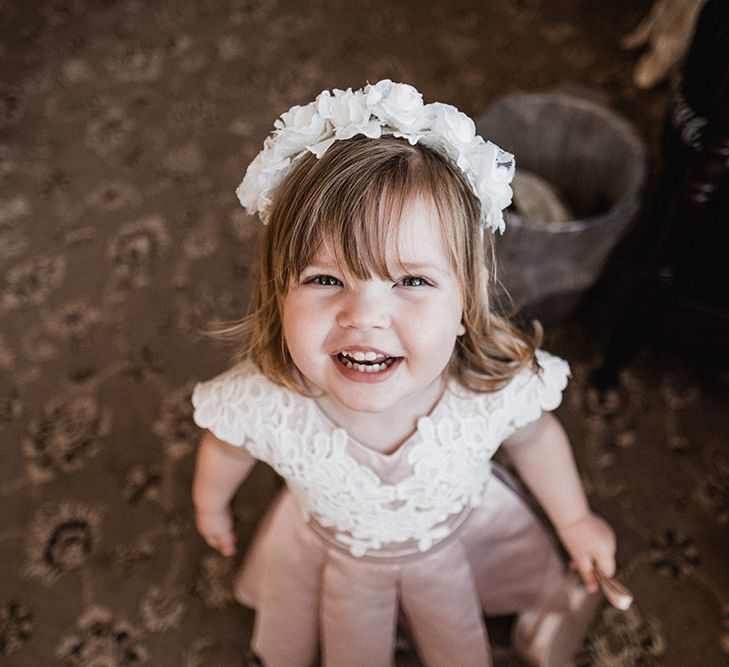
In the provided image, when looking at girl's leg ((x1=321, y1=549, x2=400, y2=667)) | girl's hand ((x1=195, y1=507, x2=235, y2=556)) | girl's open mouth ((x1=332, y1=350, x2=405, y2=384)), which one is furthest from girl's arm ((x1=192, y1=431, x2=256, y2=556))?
girl's open mouth ((x1=332, y1=350, x2=405, y2=384))

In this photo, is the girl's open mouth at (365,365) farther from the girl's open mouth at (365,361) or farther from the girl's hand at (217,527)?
the girl's hand at (217,527)

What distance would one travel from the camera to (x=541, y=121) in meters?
1.47

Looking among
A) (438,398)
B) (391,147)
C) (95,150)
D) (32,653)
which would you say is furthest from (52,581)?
(95,150)

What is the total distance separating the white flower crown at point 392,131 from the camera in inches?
24.6

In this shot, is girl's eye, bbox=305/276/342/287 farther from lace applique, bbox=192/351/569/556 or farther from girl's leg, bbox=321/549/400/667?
girl's leg, bbox=321/549/400/667

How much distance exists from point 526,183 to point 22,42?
4.95 feet

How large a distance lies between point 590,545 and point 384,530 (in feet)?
0.90

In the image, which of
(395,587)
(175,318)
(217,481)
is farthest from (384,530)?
(175,318)

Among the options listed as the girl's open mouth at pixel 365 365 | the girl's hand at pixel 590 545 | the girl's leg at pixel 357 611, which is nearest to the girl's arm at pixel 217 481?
the girl's leg at pixel 357 611

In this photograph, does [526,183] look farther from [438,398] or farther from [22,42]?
[22,42]

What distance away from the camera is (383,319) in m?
0.65

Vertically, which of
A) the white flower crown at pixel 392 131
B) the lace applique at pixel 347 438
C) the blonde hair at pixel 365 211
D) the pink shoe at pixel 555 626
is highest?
the white flower crown at pixel 392 131

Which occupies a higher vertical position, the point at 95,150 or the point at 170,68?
the point at 170,68

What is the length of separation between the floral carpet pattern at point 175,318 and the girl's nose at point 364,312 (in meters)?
0.62
